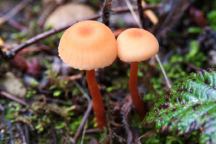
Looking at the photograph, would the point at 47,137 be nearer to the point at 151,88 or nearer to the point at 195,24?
the point at 151,88

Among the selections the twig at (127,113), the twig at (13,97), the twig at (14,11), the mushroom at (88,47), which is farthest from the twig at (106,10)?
the twig at (14,11)

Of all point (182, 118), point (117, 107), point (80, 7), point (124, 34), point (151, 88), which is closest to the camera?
point (182, 118)

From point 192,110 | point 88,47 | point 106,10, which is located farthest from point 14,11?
point 192,110

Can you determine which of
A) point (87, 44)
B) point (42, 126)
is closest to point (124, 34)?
point (87, 44)

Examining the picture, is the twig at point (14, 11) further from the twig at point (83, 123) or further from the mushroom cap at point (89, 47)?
the mushroom cap at point (89, 47)

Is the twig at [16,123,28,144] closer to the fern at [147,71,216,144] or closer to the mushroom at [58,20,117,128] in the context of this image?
the mushroom at [58,20,117,128]
